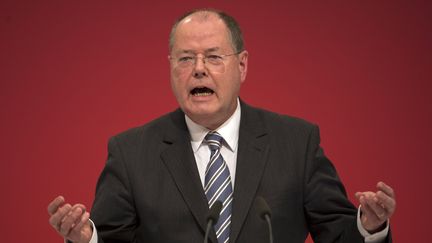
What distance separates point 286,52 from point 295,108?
0.96 ft

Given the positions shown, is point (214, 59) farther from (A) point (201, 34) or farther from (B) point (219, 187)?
(B) point (219, 187)

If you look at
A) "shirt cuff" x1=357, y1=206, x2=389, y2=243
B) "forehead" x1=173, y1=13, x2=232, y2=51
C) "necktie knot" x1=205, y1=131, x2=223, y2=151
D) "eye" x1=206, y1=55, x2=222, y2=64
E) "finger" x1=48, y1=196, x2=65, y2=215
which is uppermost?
"forehead" x1=173, y1=13, x2=232, y2=51

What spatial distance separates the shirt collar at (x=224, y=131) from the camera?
2.55 metres

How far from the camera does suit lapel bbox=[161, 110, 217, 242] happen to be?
7.75 ft

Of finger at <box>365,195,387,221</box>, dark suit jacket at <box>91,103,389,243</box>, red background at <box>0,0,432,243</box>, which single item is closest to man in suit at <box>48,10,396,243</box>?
dark suit jacket at <box>91,103,389,243</box>

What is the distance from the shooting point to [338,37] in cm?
362

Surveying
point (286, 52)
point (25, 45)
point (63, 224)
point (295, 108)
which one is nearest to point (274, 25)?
point (286, 52)

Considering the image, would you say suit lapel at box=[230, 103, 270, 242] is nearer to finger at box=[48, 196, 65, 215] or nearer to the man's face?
the man's face

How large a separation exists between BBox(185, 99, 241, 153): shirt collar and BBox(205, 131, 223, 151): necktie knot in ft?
0.06

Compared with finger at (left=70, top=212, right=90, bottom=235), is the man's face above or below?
above

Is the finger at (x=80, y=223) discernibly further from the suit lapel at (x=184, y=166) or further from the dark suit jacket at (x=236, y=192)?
the suit lapel at (x=184, y=166)

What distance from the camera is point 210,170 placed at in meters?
2.46

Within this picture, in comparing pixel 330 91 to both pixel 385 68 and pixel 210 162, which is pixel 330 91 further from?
pixel 210 162

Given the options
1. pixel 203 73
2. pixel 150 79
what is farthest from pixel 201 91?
pixel 150 79
